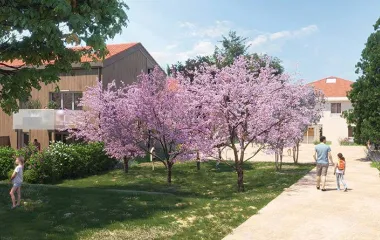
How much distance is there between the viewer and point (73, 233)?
9.18 m

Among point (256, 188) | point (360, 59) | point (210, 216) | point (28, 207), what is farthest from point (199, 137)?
point (360, 59)

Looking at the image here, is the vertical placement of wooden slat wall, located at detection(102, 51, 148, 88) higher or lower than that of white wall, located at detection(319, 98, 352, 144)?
higher

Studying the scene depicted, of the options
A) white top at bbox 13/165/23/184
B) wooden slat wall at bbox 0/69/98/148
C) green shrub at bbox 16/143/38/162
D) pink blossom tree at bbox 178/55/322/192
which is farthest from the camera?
wooden slat wall at bbox 0/69/98/148

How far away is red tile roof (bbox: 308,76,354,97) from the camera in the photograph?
5669 centimetres

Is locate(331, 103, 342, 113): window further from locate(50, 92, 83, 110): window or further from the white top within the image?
the white top

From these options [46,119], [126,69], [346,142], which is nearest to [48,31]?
[46,119]

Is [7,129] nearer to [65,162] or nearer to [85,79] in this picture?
[85,79]

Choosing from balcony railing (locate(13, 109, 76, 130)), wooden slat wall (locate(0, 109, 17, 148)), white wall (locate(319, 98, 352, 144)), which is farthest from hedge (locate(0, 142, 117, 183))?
white wall (locate(319, 98, 352, 144))

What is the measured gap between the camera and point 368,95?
95.4 ft

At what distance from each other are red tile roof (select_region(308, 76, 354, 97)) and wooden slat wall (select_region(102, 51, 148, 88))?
3269cm

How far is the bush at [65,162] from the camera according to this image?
66.7 ft

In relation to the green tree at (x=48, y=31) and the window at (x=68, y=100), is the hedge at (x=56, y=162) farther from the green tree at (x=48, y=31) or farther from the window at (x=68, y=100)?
the green tree at (x=48, y=31)

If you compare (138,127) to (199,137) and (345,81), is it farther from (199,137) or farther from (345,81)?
(345,81)

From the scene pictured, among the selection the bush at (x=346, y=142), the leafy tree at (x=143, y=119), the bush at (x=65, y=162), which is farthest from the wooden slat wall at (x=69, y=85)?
the bush at (x=346, y=142)
